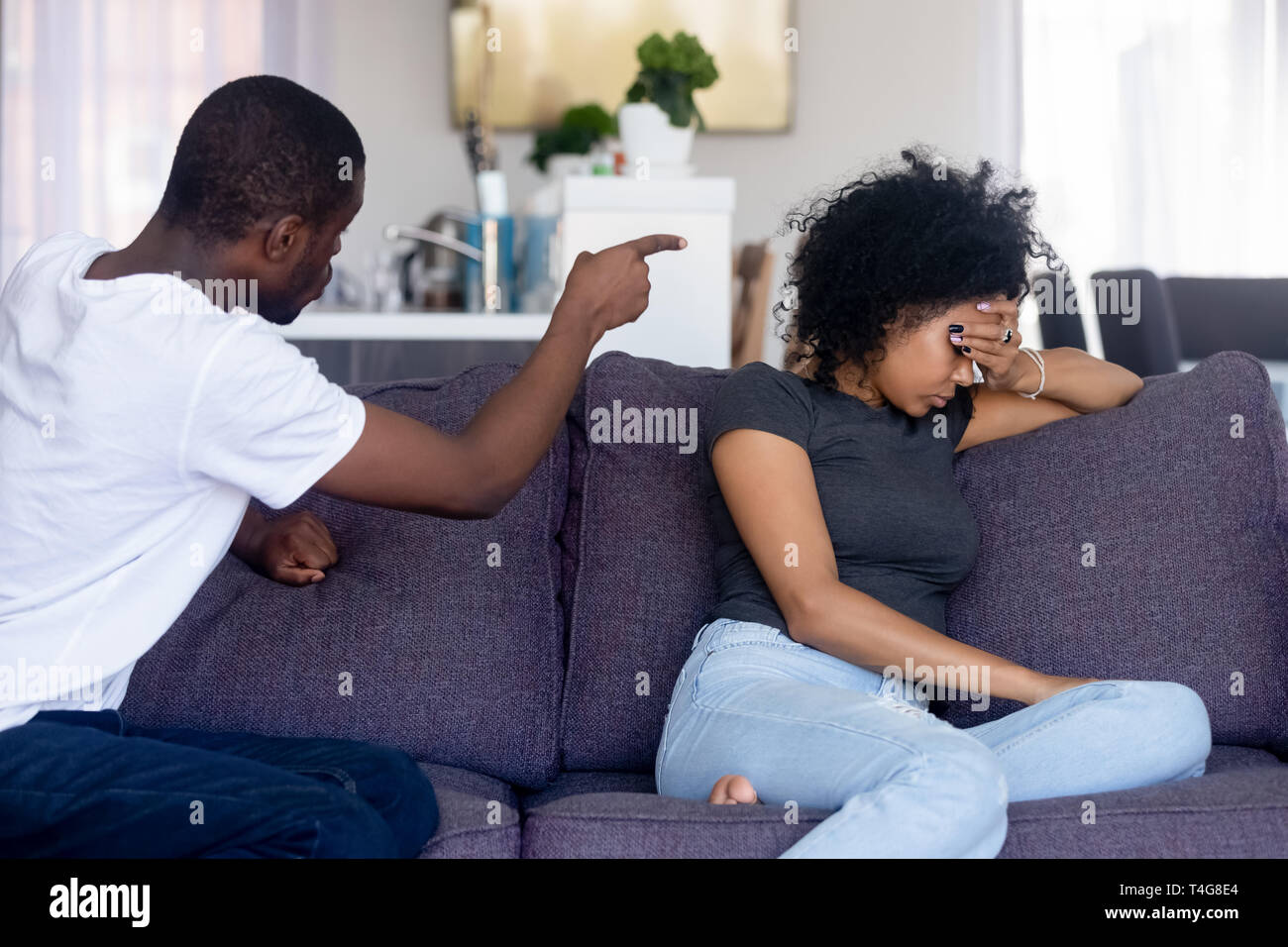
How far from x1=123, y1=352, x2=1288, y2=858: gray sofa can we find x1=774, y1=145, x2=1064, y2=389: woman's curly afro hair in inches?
9.9

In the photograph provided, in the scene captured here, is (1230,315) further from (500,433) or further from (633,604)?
(500,433)

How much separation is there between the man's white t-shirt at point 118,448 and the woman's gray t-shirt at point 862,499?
53 cm

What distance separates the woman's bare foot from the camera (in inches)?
48.2

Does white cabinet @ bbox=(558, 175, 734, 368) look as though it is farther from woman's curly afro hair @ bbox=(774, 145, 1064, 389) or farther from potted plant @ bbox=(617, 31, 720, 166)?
woman's curly afro hair @ bbox=(774, 145, 1064, 389)

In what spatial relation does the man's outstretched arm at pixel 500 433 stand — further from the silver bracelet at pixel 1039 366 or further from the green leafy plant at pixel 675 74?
the green leafy plant at pixel 675 74

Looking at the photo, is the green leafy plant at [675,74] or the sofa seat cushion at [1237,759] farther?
the green leafy plant at [675,74]

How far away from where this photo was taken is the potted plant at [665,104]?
2.90 metres

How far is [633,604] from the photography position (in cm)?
155

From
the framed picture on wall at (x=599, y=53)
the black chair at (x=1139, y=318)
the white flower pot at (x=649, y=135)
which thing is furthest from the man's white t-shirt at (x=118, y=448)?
the framed picture on wall at (x=599, y=53)

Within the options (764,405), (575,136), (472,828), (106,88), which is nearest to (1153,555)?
(764,405)

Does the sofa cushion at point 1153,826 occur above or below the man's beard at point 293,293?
below

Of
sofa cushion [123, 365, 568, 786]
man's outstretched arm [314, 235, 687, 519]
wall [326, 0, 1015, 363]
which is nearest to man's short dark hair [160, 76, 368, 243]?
man's outstretched arm [314, 235, 687, 519]

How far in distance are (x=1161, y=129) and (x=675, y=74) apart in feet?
8.95
